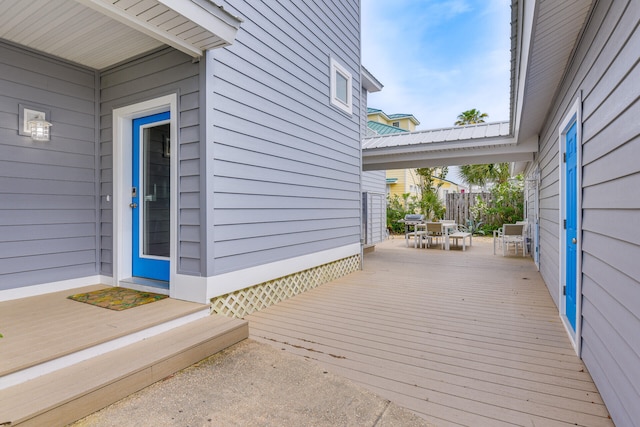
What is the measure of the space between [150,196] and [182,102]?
115cm

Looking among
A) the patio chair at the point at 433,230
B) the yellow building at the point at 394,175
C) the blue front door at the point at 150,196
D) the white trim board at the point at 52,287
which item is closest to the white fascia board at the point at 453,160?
the patio chair at the point at 433,230

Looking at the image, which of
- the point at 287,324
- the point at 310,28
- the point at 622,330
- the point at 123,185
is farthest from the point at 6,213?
the point at 622,330

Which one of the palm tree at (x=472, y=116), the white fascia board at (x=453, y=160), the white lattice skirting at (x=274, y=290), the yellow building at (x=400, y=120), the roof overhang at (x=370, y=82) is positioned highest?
the yellow building at (x=400, y=120)

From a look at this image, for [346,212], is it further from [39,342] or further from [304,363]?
[39,342]

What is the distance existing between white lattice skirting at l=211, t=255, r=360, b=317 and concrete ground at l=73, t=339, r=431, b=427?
93 centimetres

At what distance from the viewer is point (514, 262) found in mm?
7250

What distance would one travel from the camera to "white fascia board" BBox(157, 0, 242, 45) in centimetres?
248

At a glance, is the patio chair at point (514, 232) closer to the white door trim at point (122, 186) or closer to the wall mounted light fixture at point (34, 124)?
the white door trim at point (122, 186)

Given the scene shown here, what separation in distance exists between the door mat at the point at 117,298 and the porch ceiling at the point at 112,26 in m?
2.31

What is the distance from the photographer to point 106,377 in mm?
1963

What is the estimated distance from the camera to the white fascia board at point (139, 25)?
233cm

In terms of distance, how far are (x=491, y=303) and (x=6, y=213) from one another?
5295 millimetres

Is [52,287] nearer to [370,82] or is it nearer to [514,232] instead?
[370,82]

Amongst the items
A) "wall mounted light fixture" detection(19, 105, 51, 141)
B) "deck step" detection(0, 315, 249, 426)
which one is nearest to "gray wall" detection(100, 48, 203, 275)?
"wall mounted light fixture" detection(19, 105, 51, 141)
